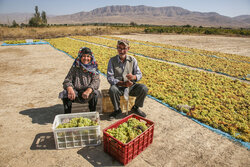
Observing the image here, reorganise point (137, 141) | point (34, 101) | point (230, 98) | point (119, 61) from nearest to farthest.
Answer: point (137, 141) < point (119, 61) < point (34, 101) < point (230, 98)

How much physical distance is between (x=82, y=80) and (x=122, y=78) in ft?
2.83

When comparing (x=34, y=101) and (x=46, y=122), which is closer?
(x=46, y=122)

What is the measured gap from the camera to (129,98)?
378 centimetres

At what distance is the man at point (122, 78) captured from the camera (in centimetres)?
349

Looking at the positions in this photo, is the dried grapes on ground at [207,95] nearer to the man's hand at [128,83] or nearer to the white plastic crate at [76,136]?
the man's hand at [128,83]

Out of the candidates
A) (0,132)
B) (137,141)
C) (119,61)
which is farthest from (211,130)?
(0,132)

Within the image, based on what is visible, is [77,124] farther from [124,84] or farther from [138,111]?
[138,111]

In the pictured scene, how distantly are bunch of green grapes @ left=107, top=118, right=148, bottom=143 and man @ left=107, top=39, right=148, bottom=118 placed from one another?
867mm

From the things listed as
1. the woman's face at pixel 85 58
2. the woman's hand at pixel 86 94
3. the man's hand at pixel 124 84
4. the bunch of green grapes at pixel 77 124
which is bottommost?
the bunch of green grapes at pixel 77 124

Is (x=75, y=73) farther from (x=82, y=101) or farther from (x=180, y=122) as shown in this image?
(x=180, y=122)

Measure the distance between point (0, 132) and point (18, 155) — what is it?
887 millimetres

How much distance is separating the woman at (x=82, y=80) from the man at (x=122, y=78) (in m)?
0.36

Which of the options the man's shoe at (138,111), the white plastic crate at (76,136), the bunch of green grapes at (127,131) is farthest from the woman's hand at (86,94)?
the man's shoe at (138,111)

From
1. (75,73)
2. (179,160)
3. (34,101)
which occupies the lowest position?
(179,160)
